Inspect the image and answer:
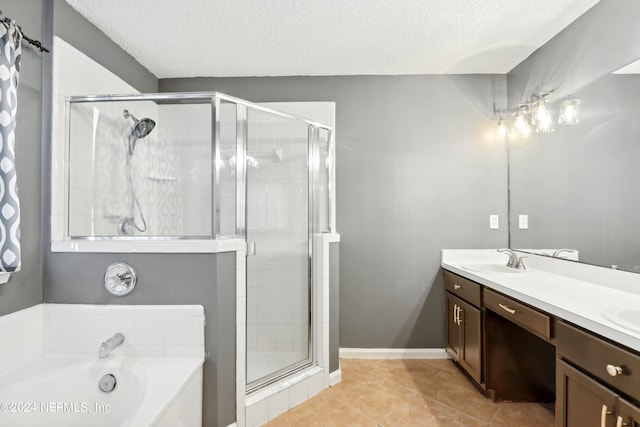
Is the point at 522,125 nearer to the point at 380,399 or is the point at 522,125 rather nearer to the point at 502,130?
the point at 502,130

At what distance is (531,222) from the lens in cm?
234

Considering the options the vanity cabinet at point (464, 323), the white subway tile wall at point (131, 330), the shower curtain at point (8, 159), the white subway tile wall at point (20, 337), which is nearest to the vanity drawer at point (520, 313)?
the vanity cabinet at point (464, 323)

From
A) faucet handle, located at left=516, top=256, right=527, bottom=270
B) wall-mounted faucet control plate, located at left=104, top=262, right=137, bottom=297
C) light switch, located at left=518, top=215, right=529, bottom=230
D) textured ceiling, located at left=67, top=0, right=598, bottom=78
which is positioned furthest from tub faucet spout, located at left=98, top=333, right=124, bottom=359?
light switch, located at left=518, top=215, right=529, bottom=230

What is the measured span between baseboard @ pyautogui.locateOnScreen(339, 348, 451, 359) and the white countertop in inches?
32.1

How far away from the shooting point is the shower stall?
1719 mm

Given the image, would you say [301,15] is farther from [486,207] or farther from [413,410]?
[413,410]

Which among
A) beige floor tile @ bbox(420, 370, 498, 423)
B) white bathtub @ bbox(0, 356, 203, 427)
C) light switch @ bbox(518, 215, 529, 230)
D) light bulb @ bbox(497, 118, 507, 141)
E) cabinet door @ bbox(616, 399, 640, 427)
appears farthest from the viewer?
light bulb @ bbox(497, 118, 507, 141)

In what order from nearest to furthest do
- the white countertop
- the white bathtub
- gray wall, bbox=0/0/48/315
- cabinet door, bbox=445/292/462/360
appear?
1. the white countertop
2. the white bathtub
3. gray wall, bbox=0/0/48/315
4. cabinet door, bbox=445/292/462/360

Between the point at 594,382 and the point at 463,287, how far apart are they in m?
1.09

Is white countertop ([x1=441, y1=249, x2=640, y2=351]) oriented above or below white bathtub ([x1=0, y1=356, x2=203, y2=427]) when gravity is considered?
above

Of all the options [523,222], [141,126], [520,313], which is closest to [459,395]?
[520,313]

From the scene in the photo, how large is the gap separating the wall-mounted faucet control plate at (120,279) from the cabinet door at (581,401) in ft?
7.03

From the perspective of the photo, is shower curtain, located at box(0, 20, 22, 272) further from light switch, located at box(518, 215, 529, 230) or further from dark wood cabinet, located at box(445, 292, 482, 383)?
light switch, located at box(518, 215, 529, 230)

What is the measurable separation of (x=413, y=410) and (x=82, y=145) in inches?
107
